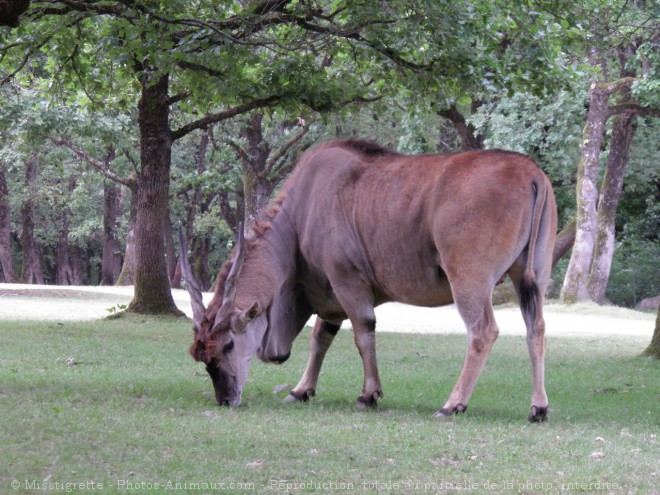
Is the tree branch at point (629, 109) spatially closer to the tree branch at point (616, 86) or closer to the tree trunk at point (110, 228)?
the tree branch at point (616, 86)

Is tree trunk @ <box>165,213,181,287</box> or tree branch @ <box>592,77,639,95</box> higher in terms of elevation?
tree branch @ <box>592,77,639,95</box>

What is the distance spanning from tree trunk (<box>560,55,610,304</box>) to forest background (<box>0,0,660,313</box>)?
5 centimetres

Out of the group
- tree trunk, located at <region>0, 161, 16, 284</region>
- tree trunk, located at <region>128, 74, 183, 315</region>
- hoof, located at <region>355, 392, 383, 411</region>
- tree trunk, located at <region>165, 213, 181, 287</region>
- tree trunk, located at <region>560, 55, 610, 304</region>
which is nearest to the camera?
hoof, located at <region>355, 392, 383, 411</region>

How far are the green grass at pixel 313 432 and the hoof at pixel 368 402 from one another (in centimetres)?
13

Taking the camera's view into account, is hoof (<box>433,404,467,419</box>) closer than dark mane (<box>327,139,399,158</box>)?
Yes

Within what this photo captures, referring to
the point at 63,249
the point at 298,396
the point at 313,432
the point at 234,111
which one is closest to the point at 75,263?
the point at 63,249

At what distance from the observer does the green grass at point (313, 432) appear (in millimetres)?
6238

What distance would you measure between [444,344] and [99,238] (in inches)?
1808

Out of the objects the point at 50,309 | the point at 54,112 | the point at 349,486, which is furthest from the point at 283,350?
the point at 54,112

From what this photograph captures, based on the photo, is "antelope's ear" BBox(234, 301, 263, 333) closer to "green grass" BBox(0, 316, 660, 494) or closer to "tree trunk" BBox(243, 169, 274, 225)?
"green grass" BBox(0, 316, 660, 494)

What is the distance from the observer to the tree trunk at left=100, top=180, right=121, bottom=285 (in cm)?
4884

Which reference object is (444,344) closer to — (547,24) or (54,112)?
(547,24)

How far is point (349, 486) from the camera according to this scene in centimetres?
609

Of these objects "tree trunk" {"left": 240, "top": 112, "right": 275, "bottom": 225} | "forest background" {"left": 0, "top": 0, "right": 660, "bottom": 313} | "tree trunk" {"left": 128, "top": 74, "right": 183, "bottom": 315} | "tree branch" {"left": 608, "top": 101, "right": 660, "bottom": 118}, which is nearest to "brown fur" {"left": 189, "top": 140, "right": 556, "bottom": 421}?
"forest background" {"left": 0, "top": 0, "right": 660, "bottom": 313}
